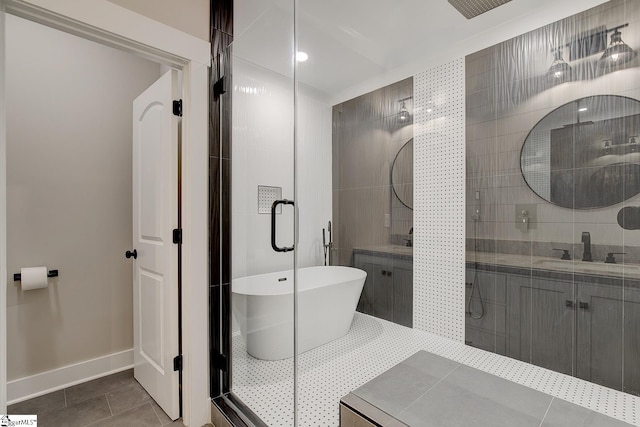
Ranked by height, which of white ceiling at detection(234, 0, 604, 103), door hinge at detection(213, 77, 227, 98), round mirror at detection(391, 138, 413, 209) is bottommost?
round mirror at detection(391, 138, 413, 209)

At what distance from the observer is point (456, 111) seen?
182 cm

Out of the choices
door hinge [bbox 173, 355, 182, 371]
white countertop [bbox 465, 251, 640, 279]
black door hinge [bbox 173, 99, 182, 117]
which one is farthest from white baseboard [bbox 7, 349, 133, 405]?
white countertop [bbox 465, 251, 640, 279]

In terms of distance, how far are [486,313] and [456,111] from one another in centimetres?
120

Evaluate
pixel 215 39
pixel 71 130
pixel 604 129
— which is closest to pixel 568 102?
pixel 604 129

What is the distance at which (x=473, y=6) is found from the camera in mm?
Result: 1729

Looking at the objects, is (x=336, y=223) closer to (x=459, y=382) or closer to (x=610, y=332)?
(x=459, y=382)

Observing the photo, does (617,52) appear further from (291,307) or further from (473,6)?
(291,307)

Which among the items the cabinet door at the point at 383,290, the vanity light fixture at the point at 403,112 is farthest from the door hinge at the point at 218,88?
the cabinet door at the point at 383,290

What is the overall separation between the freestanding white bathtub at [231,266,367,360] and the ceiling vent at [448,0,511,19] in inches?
64.0

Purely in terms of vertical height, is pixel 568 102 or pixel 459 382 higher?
pixel 568 102

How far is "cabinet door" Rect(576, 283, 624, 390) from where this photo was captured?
1.38m

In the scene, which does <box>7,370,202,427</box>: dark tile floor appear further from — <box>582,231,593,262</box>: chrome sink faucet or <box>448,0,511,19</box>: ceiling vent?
<box>448,0,511,19</box>: ceiling vent

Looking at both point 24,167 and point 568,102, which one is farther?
point 24,167

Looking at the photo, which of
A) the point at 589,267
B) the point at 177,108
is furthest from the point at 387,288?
the point at 177,108
